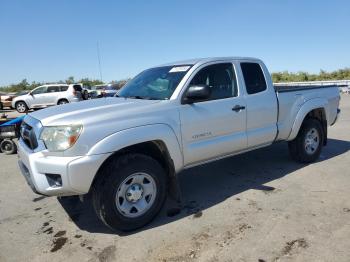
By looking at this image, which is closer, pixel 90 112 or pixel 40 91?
pixel 90 112

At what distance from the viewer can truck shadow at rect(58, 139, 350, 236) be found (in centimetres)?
407

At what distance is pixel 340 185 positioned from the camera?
190 inches

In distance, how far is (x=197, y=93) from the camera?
3971 mm

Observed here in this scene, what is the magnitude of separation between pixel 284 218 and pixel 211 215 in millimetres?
834

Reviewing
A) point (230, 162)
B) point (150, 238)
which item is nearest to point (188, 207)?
point (150, 238)

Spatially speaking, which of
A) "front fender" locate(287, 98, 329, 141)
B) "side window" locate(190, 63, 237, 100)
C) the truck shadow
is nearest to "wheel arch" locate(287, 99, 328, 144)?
"front fender" locate(287, 98, 329, 141)

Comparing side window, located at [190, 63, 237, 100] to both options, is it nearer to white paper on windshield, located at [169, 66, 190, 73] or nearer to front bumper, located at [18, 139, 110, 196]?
white paper on windshield, located at [169, 66, 190, 73]

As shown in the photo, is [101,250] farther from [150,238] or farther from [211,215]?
[211,215]

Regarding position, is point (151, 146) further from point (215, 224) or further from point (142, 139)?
point (215, 224)

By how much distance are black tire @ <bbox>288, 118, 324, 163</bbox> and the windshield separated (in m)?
2.62

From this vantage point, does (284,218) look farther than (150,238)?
Yes

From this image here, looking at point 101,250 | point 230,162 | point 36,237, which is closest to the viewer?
point 101,250

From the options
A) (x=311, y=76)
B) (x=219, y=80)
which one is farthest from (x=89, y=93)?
(x=311, y=76)

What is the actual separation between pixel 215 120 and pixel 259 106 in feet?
3.16
